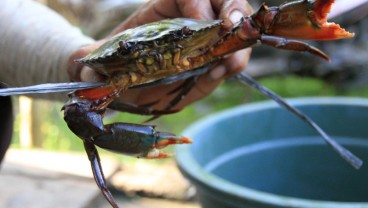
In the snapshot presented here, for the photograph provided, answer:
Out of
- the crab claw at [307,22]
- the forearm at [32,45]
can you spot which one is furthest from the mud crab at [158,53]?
the forearm at [32,45]

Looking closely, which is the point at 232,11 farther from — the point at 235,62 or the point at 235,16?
the point at 235,62

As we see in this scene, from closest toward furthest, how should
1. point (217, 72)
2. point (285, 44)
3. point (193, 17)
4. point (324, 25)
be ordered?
1. point (324, 25)
2. point (285, 44)
3. point (193, 17)
4. point (217, 72)

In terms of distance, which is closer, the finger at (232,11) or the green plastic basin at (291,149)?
the finger at (232,11)

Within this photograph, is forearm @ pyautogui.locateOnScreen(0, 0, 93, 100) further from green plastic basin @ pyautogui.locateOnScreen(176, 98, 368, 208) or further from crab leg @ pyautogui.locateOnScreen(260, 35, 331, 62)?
crab leg @ pyautogui.locateOnScreen(260, 35, 331, 62)

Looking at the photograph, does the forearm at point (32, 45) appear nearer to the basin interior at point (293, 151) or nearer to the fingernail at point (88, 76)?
the fingernail at point (88, 76)

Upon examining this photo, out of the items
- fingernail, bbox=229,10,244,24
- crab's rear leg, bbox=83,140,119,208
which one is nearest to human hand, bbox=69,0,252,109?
fingernail, bbox=229,10,244,24

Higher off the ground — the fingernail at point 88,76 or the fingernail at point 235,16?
the fingernail at point 235,16

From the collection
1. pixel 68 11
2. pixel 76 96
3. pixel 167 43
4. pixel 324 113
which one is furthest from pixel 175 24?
pixel 68 11

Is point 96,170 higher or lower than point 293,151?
higher

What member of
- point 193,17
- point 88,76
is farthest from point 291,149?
point 88,76
